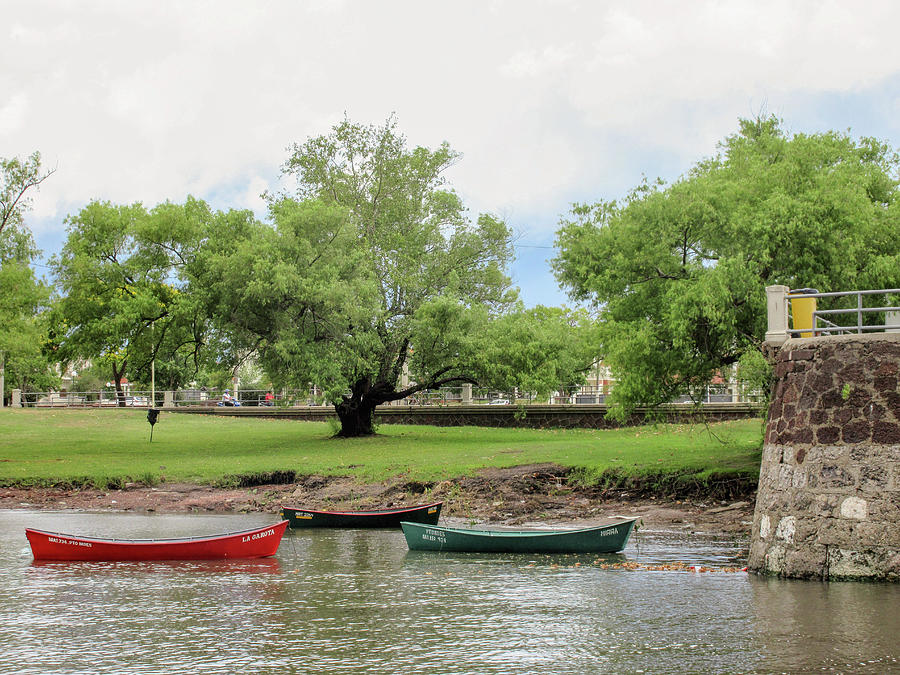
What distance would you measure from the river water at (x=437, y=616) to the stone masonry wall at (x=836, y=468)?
1.80ft

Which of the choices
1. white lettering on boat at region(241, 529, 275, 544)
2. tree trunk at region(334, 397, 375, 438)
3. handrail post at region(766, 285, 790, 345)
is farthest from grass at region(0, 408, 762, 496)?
white lettering on boat at region(241, 529, 275, 544)

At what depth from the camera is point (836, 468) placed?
16625 millimetres

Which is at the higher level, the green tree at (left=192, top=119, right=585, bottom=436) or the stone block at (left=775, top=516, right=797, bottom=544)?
the green tree at (left=192, top=119, right=585, bottom=436)

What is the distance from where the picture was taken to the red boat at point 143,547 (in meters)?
19.6

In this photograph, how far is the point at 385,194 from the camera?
45062 millimetres

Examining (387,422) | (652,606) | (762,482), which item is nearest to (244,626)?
(652,606)

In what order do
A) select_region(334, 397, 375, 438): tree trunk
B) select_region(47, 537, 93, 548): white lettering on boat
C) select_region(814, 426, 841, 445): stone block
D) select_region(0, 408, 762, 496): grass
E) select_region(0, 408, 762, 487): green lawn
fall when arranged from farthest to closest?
select_region(334, 397, 375, 438): tree trunk, select_region(0, 408, 762, 487): green lawn, select_region(0, 408, 762, 496): grass, select_region(47, 537, 93, 548): white lettering on boat, select_region(814, 426, 841, 445): stone block

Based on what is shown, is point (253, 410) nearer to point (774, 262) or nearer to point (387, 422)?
point (387, 422)

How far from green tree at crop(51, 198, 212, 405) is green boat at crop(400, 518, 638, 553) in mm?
19587

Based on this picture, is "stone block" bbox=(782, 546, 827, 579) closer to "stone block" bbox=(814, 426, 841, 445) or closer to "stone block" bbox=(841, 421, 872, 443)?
"stone block" bbox=(814, 426, 841, 445)

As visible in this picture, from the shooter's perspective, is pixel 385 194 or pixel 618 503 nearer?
pixel 618 503

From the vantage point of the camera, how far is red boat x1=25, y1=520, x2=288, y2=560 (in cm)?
1958

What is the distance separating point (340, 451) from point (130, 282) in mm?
11432

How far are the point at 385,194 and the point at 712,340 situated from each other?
77.7 ft
